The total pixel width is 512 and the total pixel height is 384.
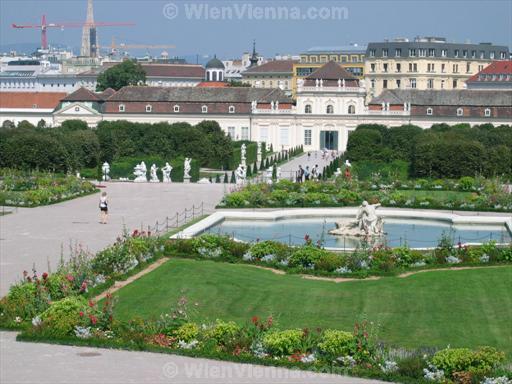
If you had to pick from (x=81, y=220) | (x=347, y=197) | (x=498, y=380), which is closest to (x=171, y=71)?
(x=347, y=197)

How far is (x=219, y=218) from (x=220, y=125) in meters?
45.4

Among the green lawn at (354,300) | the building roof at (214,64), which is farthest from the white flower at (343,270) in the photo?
the building roof at (214,64)

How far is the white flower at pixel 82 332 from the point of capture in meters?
19.5

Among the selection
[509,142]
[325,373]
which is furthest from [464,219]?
[509,142]

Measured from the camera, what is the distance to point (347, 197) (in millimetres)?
43062

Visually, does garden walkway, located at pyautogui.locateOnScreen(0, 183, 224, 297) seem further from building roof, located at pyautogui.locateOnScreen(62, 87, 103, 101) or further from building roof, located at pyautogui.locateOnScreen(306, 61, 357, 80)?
building roof, located at pyautogui.locateOnScreen(62, 87, 103, 101)

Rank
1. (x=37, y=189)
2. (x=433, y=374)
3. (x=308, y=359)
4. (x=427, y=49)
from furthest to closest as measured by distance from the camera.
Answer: (x=427, y=49)
(x=37, y=189)
(x=308, y=359)
(x=433, y=374)

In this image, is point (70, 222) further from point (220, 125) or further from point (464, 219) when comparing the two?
point (220, 125)

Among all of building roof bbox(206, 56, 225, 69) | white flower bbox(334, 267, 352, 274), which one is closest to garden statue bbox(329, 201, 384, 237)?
white flower bbox(334, 267, 352, 274)

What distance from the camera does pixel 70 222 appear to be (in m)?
35.4

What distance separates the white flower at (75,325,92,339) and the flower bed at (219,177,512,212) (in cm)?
2100

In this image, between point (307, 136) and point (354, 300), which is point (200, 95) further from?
point (354, 300)

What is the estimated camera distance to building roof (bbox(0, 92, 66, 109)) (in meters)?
98.4

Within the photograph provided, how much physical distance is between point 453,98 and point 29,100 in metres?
37.5
